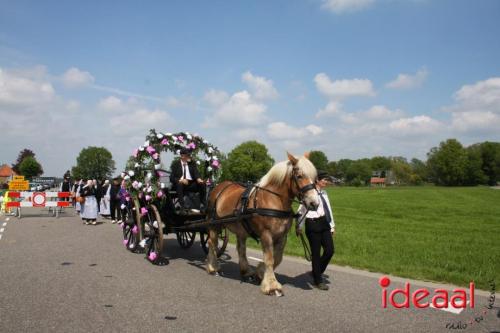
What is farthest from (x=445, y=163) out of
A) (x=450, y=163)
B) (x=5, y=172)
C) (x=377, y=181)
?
(x=5, y=172)

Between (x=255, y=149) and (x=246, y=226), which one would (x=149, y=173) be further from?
(x=255, y=149)

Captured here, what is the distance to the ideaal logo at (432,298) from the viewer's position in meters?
6.05

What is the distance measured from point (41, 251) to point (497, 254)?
11.7 m

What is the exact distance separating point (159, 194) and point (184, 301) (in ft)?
11.2

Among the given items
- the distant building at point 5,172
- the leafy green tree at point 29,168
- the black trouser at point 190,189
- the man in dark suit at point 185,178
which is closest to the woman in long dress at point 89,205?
the man in dark suit at point 185,178

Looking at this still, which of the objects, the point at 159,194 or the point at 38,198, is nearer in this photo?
the point at 159,194

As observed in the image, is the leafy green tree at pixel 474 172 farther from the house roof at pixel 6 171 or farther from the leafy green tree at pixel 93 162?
the house roof at pixel 6 171

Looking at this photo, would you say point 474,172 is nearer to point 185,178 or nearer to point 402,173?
point 402,173

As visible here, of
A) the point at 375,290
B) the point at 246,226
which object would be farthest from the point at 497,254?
the point at 246,226

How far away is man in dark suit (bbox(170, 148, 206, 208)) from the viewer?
354 inches

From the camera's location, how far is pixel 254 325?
16.7 feet

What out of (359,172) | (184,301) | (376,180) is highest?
(359,172)

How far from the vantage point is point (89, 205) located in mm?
17859

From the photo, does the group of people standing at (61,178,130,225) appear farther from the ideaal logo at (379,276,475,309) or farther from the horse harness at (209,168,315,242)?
the ideaal logo at (379,276,475,309)
